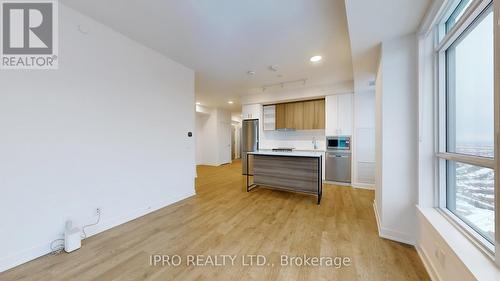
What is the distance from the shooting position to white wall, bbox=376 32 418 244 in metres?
2.04

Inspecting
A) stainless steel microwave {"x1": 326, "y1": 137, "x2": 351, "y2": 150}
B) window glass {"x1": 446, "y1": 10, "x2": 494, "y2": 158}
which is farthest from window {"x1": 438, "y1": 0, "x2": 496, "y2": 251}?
stainless steel microwave {"x1": 326, "y1": 137, "x2": 351, "y2": 150}

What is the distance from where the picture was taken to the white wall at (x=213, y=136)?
7.97 metres

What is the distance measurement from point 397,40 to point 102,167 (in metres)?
4.01

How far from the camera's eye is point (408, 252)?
74.0 inches

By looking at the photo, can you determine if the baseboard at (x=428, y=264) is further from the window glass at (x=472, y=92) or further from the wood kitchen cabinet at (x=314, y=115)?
the wood kitchen cabinet at (x=314, y=115)

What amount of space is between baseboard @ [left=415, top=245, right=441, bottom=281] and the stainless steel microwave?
3021 mm

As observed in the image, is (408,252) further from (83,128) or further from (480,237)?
(83,128)

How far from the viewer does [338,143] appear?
187 inches

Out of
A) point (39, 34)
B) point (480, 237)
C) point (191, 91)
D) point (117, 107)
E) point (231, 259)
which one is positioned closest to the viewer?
point (480, 237)

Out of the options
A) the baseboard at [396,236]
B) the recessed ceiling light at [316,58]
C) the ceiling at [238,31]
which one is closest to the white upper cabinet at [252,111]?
the ceiling at [238,31]

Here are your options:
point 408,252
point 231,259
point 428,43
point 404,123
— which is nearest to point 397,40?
point 428,43

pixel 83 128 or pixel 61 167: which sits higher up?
pixel 83 128

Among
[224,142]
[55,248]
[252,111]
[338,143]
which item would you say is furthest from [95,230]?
[224,142]

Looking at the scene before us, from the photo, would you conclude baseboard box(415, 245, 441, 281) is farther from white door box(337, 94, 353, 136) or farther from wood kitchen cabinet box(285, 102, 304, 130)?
wood kitchen cabinet box(285, 102, 304, 130)
